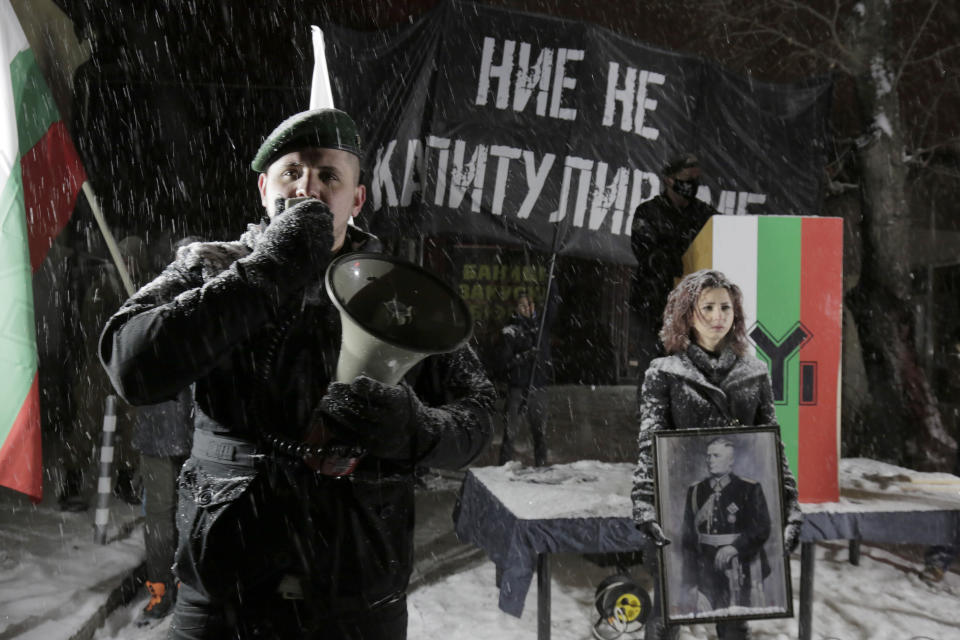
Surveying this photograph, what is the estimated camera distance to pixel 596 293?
2077cm

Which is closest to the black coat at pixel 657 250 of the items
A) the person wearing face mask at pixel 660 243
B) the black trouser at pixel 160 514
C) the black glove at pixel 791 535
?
the person wearing face mask at pixel 660 243

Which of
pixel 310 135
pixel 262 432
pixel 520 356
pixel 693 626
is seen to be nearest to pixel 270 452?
pixel 262 432

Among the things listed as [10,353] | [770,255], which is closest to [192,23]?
[10,353]

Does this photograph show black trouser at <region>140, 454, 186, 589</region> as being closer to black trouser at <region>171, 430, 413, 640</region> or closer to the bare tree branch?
black trouser at <region>171, 430, 413, 640</region>

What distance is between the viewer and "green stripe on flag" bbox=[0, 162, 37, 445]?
323 cm

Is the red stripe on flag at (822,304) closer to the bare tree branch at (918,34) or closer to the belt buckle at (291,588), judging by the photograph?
the belt buckle at (291,588)

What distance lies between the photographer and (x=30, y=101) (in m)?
3.54

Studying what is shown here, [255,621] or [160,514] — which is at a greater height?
[255,621]

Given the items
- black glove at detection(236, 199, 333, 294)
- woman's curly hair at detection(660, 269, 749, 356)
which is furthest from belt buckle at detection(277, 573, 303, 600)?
woman's curly hair at detection(660, 269, 749, 356)

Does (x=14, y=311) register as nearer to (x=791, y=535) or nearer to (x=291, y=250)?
(x=291, y=250)

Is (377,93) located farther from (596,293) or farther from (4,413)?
(596,293)

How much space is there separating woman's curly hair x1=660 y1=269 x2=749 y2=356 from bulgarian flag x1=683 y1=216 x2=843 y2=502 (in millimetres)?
265

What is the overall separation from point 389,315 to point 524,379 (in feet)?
22.3

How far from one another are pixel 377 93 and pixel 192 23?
7306 millimetres
